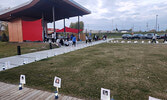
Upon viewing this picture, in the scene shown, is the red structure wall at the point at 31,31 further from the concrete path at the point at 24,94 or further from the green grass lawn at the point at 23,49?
the concrete path at the point at 24,94

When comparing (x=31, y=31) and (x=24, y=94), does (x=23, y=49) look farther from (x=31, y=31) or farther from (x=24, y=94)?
(x=24, y=94)

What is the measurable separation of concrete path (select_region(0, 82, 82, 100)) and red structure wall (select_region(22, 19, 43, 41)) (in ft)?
56.5

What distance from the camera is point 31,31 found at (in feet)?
65.1

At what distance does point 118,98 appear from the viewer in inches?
126

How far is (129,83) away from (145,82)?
62cm

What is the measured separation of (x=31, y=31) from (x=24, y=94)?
60.3 feet

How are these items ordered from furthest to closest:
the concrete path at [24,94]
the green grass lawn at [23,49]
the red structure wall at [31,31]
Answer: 1. the red structure wall at [31,31]
2. the green grass lawn at [23,49]
3. the concrete path at [24,94]

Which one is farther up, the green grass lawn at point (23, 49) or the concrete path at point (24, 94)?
the green grass lawn at point (23, 49)

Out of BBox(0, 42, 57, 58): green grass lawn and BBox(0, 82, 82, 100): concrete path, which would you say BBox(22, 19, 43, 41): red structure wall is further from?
BBox(0, 82, 82, 100): concrete path

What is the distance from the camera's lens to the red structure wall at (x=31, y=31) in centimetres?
1922

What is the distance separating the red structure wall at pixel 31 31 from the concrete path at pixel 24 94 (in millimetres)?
17224

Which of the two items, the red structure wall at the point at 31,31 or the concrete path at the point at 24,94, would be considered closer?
the concrete path at the point at 24,94

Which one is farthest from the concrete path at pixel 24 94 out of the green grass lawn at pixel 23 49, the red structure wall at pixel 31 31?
the red structure wall at pixel 31 31

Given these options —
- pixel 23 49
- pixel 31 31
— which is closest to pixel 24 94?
pixel 23 49
